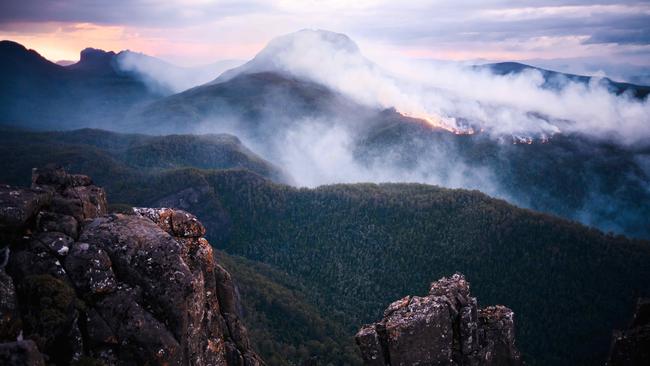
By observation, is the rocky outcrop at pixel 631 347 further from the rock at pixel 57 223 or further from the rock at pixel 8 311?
the rock at pixel 57 223

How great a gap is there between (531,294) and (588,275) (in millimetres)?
27017

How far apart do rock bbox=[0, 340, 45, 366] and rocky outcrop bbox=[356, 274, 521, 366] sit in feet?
76.2

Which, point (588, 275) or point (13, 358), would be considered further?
point (588, 275)

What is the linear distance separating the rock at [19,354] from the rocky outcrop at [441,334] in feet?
76.2

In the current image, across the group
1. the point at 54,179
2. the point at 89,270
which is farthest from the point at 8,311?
the point at 54,179

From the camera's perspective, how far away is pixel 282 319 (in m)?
144

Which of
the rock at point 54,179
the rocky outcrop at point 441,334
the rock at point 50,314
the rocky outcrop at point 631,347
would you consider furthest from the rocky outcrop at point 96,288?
the rocky outcrop at point 631,347

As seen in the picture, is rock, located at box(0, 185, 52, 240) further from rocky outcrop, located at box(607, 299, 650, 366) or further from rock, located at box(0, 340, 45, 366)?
rocky outcrop, located at box(607, 299, 650, 366)

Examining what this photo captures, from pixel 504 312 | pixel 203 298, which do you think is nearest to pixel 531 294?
pixel 504 312

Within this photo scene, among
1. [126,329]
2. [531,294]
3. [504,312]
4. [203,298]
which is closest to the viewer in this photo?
[126,329]

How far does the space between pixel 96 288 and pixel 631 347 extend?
3730cm

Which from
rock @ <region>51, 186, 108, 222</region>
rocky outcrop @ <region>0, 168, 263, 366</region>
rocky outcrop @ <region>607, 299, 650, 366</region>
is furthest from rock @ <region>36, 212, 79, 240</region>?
rocky outcrop @ <region>607, 299, 650, 366</region>

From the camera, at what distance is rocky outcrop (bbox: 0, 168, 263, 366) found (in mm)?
23344

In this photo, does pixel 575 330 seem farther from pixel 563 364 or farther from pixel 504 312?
pixel 504 312
